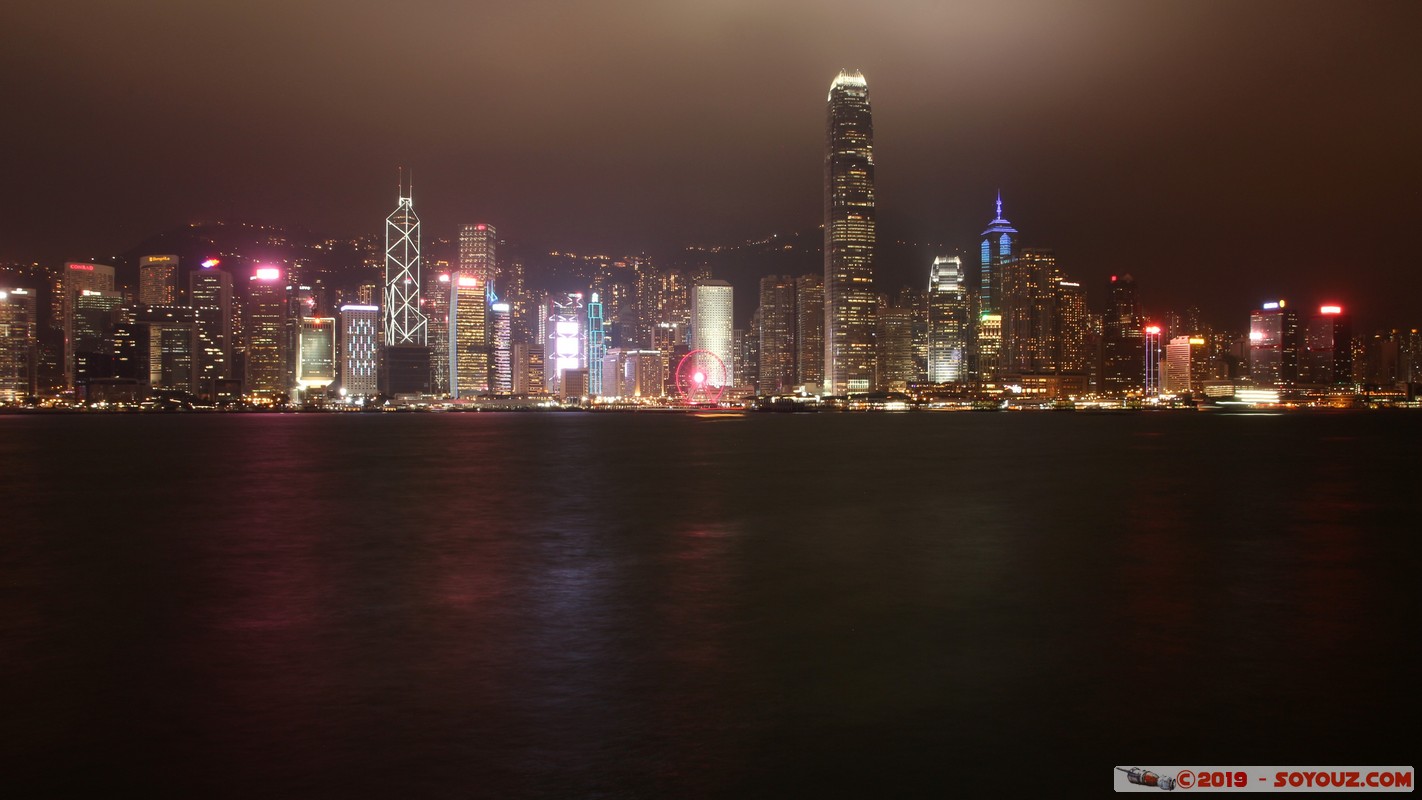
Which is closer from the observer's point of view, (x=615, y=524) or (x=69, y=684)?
(x=69, y=684)

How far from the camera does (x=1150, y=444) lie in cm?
7894

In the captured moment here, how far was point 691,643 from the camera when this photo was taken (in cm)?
1466

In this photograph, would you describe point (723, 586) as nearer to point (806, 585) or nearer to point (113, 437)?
point (806, 585)

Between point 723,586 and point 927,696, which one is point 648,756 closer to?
point 927,696

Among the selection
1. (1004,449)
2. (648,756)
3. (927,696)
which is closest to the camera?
(648,756)

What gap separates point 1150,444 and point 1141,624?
Answer: 2711 inches

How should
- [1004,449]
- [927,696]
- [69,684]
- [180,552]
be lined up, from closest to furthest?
[927,696]
[69,684]
[180,552]
[1004,449]

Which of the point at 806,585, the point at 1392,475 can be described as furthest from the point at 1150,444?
the point at 806,585

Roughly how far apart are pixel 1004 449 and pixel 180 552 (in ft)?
188

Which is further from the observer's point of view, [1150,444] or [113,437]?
[113,437]

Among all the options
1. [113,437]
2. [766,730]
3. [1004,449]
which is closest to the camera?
[766,730]

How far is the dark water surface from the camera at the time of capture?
975 cm

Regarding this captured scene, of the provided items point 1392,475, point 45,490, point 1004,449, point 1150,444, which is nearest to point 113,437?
point 45,490

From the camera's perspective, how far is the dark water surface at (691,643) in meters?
9.75
